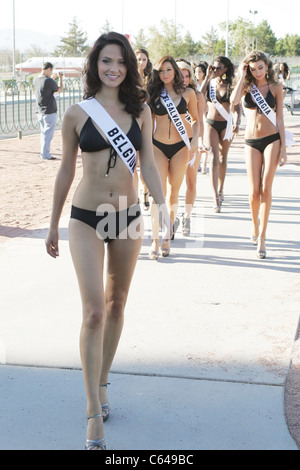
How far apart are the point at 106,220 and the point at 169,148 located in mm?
3657

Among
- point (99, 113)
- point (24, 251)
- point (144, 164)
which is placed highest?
point (99, 113)

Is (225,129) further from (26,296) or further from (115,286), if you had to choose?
(115,286)

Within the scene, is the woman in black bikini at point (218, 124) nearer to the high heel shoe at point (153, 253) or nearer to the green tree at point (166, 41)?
the high heel shoe at point (153, 253)

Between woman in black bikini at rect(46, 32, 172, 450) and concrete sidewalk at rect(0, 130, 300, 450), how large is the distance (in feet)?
1.05

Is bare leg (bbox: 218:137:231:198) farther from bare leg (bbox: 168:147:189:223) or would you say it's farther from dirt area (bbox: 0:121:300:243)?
bare leg (bbox: 168:147:189:223)

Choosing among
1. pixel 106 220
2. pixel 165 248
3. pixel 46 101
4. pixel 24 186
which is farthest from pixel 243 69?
pixel 46 101

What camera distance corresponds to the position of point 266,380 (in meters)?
4.09

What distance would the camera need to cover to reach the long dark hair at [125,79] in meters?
3.55

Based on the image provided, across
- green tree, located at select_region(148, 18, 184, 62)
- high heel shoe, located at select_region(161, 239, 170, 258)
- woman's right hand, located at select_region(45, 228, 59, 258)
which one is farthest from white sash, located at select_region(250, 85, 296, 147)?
green tree, located at select_region(148, 18, 184, 62)

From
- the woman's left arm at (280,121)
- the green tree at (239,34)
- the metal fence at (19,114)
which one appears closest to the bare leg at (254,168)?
the woman's left arm at (280,121)

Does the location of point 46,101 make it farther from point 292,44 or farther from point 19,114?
point 292,44

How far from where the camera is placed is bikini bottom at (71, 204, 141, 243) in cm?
342
